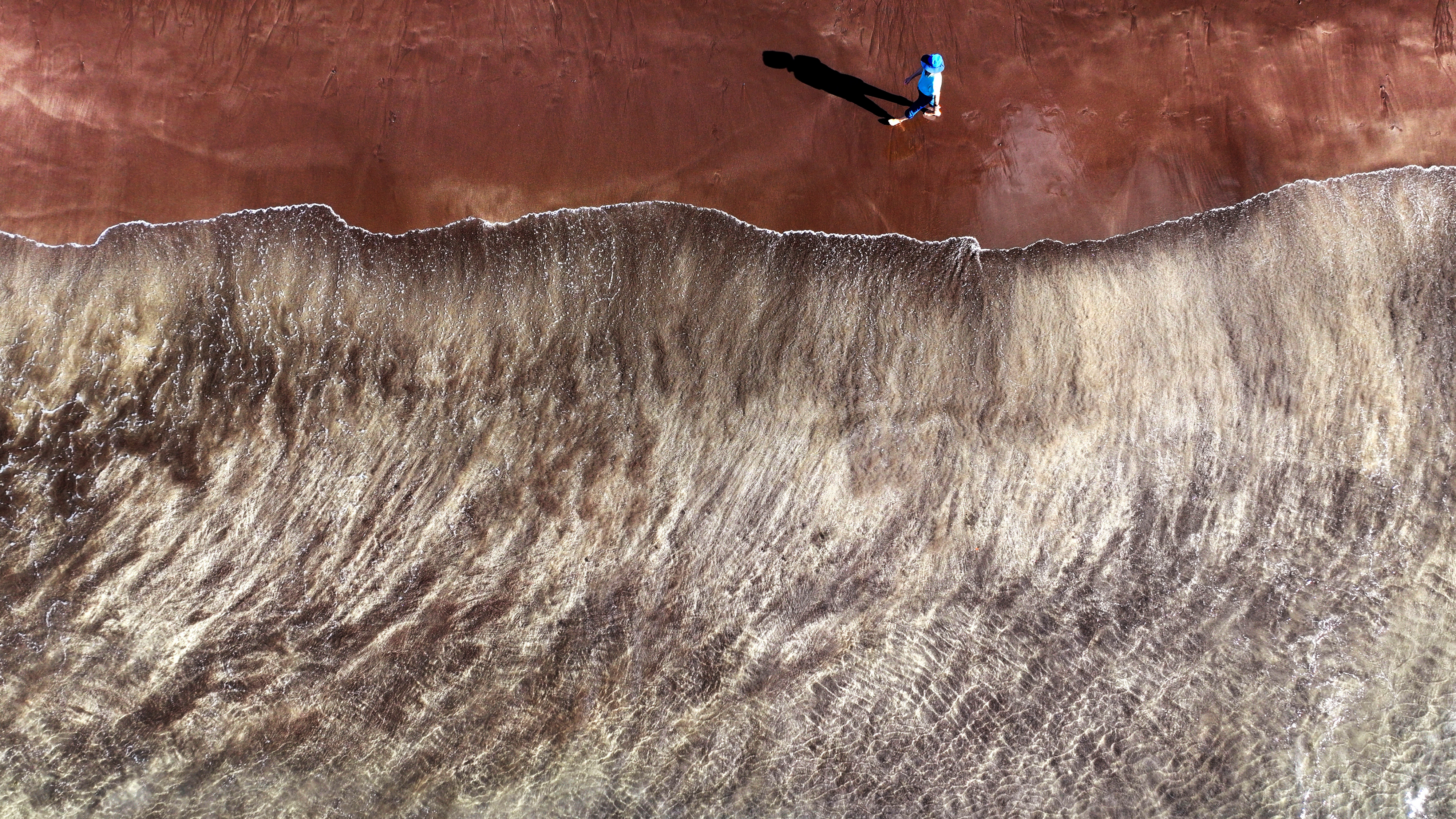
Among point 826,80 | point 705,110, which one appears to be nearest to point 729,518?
point 705,110

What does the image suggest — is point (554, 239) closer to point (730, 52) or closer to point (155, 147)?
point (730, 52)

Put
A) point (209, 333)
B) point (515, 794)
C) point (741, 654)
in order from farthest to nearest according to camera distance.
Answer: point (209, 333)
point (741, 654)
point (515, 794)

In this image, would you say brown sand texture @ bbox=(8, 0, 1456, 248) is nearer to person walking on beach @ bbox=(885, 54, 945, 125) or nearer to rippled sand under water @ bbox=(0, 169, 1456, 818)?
person walking on beach @ bbox=(885, 54, 945, 125)

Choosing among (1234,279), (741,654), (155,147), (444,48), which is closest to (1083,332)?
(1234,279)

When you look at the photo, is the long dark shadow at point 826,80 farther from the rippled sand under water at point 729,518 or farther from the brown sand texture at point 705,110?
the rippled sand under water at point 729,518

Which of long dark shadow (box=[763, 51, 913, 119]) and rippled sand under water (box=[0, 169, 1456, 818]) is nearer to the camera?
rippled sand under water (box=[0, 169, 1456, 818])

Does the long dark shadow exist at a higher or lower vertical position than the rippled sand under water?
higher

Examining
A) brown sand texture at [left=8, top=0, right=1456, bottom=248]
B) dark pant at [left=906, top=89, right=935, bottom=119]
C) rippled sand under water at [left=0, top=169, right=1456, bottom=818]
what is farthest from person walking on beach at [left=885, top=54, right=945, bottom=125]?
rippled sand under water at [left=0, top=169, right=1456, bottom=818]
